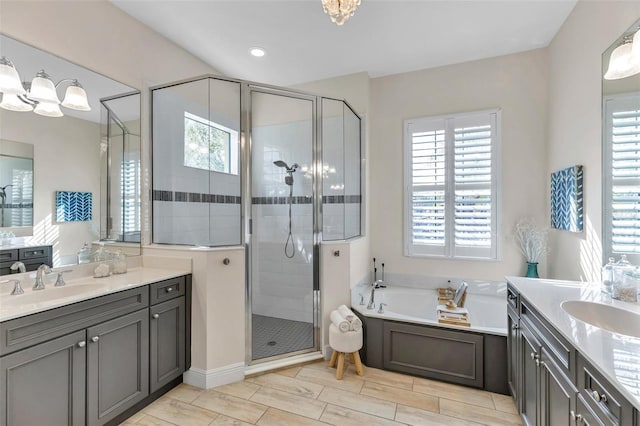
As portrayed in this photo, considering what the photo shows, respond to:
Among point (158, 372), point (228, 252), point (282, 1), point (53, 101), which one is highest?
point (282, 1)

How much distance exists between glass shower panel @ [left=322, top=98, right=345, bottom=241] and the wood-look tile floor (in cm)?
129

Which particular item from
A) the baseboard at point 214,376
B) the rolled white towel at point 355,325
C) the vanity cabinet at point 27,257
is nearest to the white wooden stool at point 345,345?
the rolled white towel at point 355,325

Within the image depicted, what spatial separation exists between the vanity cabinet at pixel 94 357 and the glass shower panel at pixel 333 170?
143 centimetres

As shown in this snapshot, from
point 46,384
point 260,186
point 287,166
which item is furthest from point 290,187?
point 46,384

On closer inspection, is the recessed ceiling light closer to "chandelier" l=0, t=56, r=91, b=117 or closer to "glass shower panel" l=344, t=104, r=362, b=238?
"glass shower panel" l=344, t=104, r=362, b=238

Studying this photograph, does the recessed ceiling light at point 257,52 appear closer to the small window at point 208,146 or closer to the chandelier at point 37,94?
the small window at point 208,146

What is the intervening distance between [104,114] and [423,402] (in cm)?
331

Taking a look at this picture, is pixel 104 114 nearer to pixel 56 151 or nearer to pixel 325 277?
pixel 56 151

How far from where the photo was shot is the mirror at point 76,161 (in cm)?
180

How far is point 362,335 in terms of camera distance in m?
2.57

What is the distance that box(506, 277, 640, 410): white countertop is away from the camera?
2.88 ft

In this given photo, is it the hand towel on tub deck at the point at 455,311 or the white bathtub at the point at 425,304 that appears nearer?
the hand towel on tub deck at the point at 455,311

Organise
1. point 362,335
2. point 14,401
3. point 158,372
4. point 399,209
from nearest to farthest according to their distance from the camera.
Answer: point 14,401 < point 158,372 < point 362,335 < point 399,209

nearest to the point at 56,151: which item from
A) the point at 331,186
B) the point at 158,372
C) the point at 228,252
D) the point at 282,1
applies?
the point at 228,252
